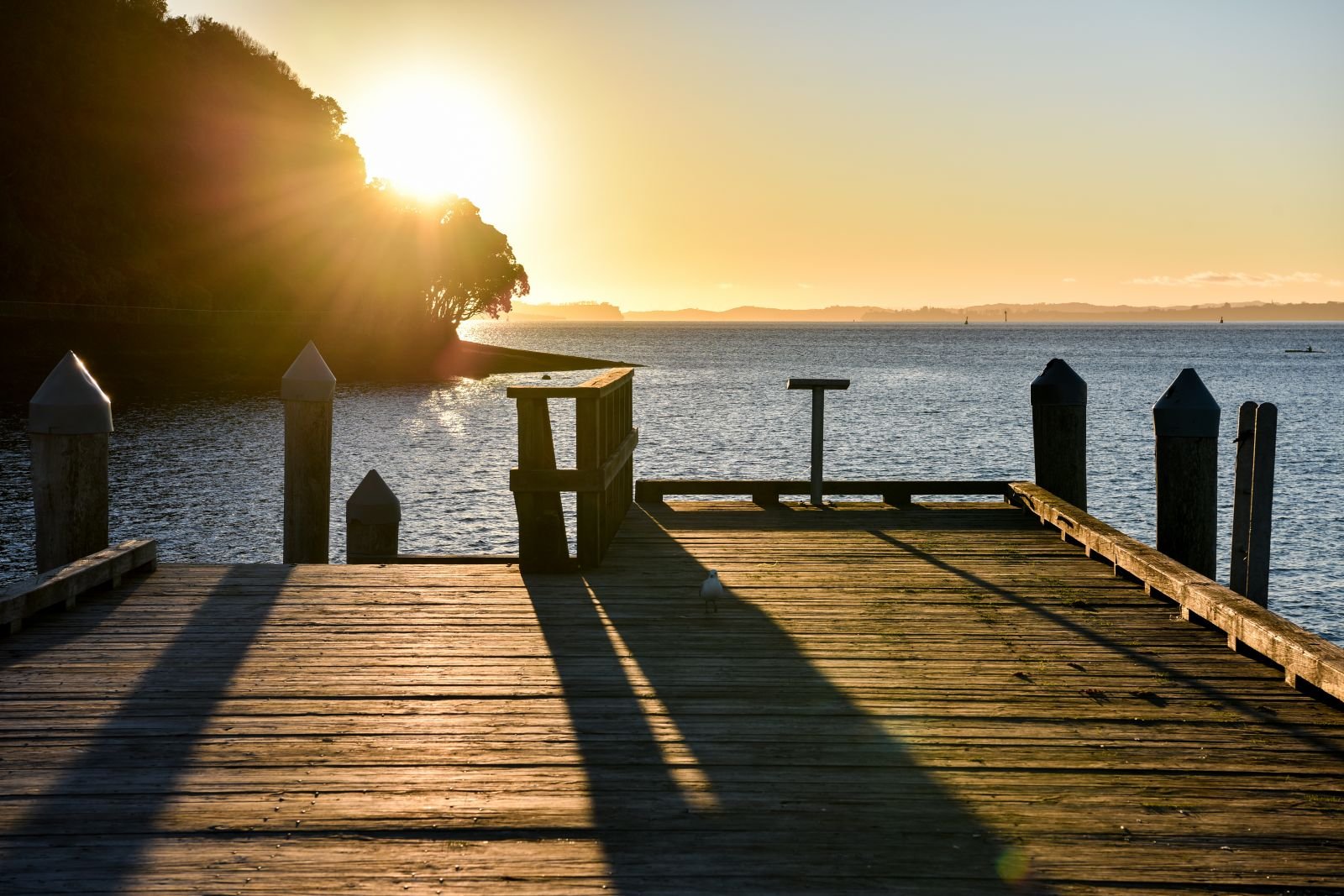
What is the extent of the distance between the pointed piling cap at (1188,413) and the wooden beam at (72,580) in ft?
25.9

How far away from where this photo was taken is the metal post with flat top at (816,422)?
11060mm

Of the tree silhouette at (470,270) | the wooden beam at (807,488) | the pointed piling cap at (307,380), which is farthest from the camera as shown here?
the tree silhouette at (470,270)

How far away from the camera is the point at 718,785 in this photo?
14.5 ft

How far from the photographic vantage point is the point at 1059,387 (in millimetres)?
10430

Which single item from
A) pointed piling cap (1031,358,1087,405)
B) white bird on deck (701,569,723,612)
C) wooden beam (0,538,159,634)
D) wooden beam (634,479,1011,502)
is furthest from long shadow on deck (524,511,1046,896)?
wooden beam (634,479,1011,502)

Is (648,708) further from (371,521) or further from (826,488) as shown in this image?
(826,488)

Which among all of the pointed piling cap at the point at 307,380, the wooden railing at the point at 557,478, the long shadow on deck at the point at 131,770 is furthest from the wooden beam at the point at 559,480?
the pointed piling cap at the point at 307,380

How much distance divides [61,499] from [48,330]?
5005 centimetres

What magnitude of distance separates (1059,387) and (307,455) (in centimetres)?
696

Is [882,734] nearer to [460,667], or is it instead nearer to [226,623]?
[460,667]

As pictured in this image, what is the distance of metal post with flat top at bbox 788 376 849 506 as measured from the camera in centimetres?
1106

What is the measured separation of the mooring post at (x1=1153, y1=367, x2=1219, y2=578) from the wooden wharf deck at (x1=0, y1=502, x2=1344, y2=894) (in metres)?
1.29

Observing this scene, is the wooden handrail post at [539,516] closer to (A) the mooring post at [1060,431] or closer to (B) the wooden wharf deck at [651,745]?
(B) the wooden wharf deck at [651,745]

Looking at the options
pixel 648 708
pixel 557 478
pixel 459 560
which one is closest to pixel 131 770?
pixel 648 708
